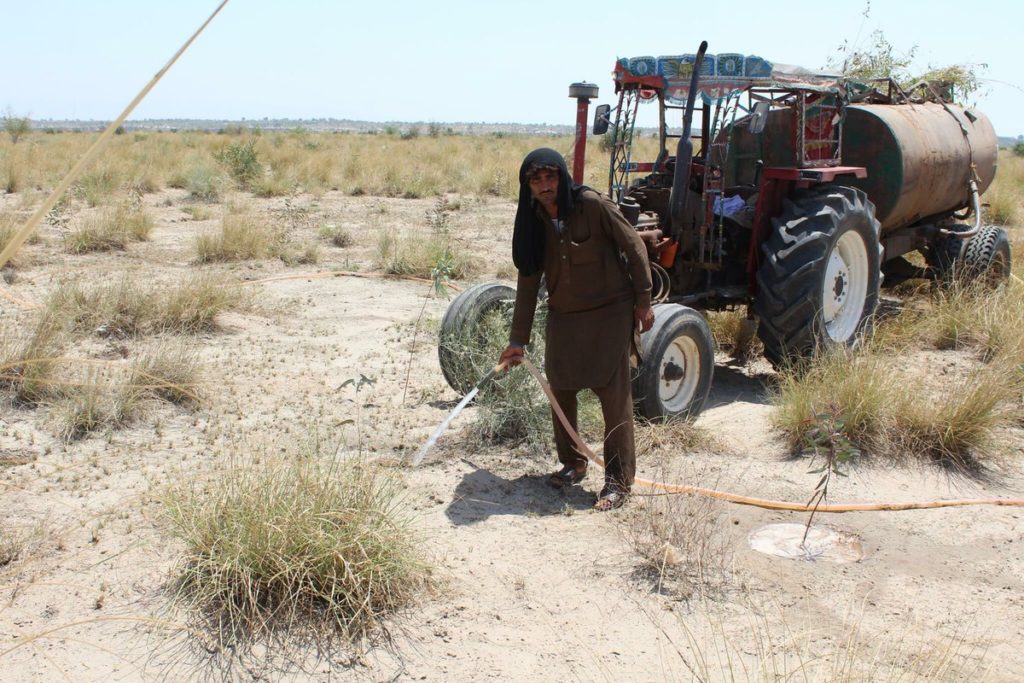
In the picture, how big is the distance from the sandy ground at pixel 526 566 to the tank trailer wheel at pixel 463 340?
26 cm

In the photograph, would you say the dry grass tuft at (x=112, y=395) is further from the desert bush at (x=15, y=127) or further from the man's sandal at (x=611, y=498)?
the desert bush at (x=15, y=127)

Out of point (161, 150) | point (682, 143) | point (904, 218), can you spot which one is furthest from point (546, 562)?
point (161, 150)

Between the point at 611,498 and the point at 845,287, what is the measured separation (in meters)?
3.76

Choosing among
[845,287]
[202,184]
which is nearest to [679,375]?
[845,287]

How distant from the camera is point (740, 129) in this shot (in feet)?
29.6

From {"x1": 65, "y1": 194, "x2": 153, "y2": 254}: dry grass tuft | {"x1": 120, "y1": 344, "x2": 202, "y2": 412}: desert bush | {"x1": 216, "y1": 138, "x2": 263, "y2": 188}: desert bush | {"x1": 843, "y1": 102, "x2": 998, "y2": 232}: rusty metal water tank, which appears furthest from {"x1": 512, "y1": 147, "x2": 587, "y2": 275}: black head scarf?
{"x1": 216, "y1": 138, "x2": 263, "y2": 188}: desert bush

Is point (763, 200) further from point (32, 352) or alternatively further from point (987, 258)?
point (32, 352)

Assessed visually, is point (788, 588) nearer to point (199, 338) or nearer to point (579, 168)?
point (579, 168)

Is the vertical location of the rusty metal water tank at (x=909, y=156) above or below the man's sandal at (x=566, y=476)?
above

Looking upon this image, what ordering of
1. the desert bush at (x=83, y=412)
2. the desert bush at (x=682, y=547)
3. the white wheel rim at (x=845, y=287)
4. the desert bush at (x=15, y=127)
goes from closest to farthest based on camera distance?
1. the desert bush at (x=682, y=547)
2. the desert bush at (x=83, y=412)
3. the white wheel rim at (x=845, y=287)
4. the desert bush at (x=15, y=127)

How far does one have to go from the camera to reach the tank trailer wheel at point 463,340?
643cm

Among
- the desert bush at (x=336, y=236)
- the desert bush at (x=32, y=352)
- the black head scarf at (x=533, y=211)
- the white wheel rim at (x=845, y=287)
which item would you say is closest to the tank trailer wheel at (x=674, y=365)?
the black head scarf at (x=533, y=211)

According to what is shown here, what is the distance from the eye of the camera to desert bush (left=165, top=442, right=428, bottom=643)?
11.9 ft

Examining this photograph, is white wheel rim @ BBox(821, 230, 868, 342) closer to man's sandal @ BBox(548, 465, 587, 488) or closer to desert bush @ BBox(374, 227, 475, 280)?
man's sandal @ BBox(548, 465, 587, 488)
